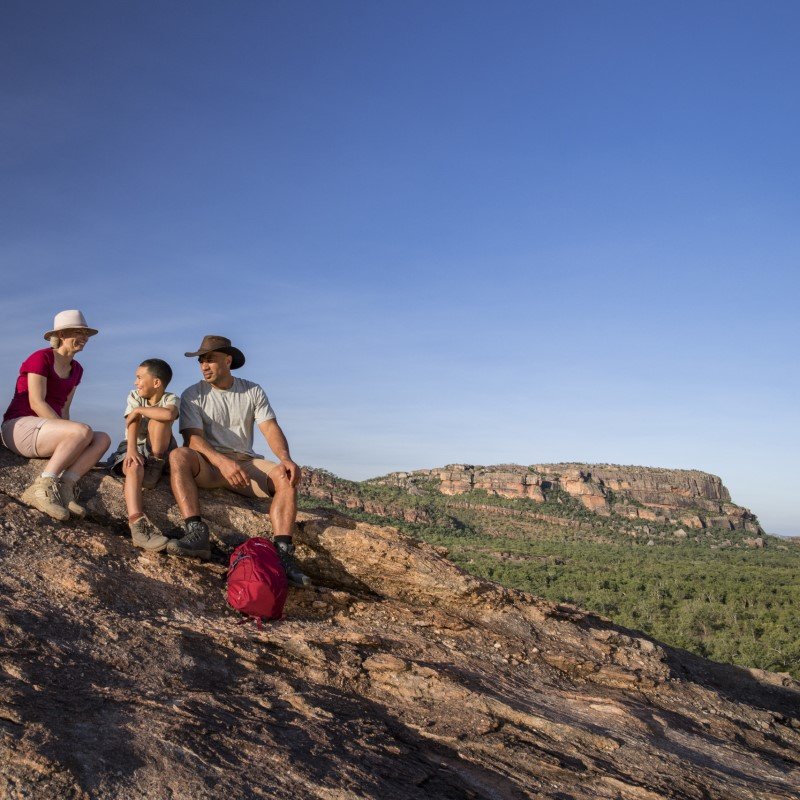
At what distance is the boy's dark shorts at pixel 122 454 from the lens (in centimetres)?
648

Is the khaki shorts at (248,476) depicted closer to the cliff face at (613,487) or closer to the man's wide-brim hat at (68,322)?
the man's wide-brim hat at (68,322)

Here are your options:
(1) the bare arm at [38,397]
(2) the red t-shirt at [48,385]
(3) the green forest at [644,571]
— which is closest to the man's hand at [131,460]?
(1) the bare arm at [38,397]

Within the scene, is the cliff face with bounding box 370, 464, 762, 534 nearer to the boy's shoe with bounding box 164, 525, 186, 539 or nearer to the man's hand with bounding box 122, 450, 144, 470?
the boy's shoe with bounding box 164, 525, 186, 539

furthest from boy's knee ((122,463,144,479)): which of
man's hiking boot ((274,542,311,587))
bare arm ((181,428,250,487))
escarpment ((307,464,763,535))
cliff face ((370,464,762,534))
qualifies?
cliff face ((370,464,762,534))

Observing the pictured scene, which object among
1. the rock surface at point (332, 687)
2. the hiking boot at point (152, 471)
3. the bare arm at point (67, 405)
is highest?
the bare arm at point (67, 405)

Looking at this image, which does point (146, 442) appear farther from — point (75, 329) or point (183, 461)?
point (75, 329)

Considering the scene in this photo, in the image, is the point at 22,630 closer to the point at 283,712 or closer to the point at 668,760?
the point at 283,712

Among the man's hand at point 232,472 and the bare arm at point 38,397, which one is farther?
the man's hand at point 232,472

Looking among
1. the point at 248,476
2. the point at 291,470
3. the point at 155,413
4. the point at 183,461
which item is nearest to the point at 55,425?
the point at 155,413

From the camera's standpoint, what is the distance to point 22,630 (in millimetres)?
4301

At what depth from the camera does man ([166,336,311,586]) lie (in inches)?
256

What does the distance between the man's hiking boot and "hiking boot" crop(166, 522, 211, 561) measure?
23.8 inches

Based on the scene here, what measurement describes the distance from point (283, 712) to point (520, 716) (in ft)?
5.58

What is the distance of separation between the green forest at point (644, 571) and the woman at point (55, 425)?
15467 millimetres
